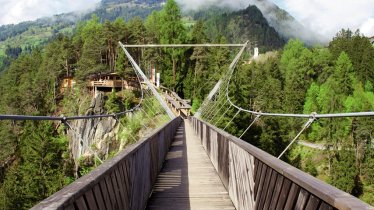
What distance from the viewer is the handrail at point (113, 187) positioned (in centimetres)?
192

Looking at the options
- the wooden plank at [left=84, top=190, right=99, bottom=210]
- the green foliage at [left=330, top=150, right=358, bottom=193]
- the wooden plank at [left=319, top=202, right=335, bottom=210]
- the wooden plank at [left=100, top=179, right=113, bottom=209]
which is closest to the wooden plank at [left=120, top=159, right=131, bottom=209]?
the wooden plank at [left=100, top=179, right=113, bottom=209]

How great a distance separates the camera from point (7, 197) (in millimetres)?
31000

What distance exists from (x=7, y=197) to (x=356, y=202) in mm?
33007

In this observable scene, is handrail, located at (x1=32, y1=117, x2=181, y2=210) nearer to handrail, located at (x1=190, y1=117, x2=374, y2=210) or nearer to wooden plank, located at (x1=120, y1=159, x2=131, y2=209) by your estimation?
wooden plank, located at (x1=120, y1=159, x2=131, y2=209)

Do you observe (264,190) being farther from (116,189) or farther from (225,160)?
(225,160)

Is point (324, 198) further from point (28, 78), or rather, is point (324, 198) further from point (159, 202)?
point (28, 78)

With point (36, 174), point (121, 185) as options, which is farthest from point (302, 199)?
point (36, 174)

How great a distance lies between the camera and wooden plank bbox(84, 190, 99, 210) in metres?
2.20

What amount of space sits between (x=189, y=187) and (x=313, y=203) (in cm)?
420

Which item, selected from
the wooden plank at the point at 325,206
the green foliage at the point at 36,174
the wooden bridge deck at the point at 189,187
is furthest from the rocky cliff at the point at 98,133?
the wooden plank at the point at 325,206

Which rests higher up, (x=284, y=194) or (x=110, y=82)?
(x=284, y=194)

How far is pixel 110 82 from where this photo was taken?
4844cm

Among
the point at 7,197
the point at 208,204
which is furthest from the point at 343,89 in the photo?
the point at 208,204

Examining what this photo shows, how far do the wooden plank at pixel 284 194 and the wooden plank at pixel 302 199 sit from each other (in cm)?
21
